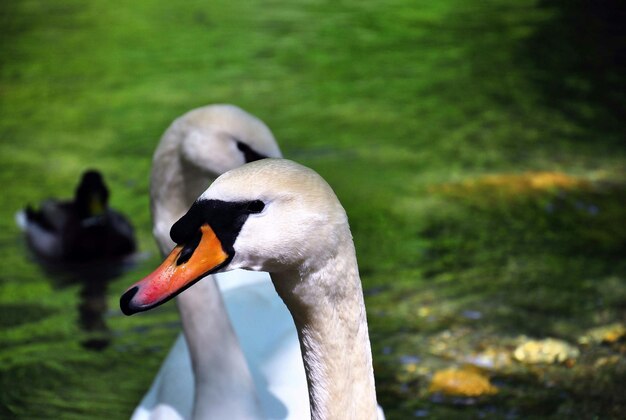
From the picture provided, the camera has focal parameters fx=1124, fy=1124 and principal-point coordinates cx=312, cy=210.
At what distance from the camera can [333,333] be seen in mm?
2674

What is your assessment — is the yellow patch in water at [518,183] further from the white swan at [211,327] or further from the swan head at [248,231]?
the swan head at [248,231]

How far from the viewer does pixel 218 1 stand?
13797 mm

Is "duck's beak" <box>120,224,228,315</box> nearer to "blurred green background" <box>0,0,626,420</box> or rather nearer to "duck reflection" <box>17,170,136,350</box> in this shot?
"blurred green background" <box>0,0,626,420</box>

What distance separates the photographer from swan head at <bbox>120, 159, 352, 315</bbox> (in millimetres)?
2506

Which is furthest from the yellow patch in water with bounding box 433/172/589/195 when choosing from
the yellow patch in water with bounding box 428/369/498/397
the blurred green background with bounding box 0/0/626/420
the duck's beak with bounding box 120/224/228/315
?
the duck's beak with bounding box 120/224/228/315

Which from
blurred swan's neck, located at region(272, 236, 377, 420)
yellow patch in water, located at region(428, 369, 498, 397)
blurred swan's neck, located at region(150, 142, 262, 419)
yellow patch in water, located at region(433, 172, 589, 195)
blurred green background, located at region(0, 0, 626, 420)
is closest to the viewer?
blurred swan's neck, located at region(272, 236, 377, 420)

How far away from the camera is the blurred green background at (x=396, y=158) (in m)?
5.54

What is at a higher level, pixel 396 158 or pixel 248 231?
pixel 248 231

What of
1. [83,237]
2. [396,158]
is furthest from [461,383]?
[396,158]

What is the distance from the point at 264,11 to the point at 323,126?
4.24 meters

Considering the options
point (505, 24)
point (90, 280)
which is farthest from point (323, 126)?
point (505, 24)

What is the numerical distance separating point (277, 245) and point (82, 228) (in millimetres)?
5350

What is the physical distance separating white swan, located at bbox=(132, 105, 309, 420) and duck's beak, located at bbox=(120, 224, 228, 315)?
1554mm

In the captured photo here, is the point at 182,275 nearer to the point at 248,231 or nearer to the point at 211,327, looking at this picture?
the point at 248,231
